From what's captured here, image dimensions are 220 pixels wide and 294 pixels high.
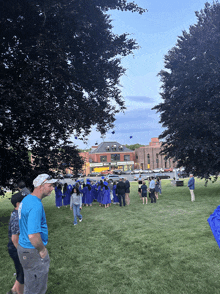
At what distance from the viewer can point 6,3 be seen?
8305mm

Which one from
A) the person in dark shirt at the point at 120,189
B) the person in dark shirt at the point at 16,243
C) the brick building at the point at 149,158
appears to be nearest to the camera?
the person in dark shirt at the point at 16,243

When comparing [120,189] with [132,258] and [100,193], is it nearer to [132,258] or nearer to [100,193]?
[100,193]

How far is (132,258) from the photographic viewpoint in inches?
237

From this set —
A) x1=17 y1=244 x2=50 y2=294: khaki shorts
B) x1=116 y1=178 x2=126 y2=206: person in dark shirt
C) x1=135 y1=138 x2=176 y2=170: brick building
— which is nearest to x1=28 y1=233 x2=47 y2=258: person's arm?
x1=17 y1=244 x2=50 y2=294: khaki shorts

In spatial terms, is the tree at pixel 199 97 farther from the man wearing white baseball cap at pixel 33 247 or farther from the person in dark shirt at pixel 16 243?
the man wearing white baseball cap at pixel 33 247

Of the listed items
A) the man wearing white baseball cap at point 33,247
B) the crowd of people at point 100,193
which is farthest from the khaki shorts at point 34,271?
the crowd of people at point 100,193

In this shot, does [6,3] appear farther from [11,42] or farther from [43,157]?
[43,157]

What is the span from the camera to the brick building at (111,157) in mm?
74875

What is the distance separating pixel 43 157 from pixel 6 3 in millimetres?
6139

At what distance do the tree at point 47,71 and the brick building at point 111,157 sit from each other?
62559 millimetres

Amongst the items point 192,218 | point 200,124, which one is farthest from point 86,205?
point 200,124

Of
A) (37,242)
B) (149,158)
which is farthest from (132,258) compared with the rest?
(149,158)

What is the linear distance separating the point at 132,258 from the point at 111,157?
70038 mm

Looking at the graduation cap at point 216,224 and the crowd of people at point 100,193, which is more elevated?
the graduation cap at point 216,224
